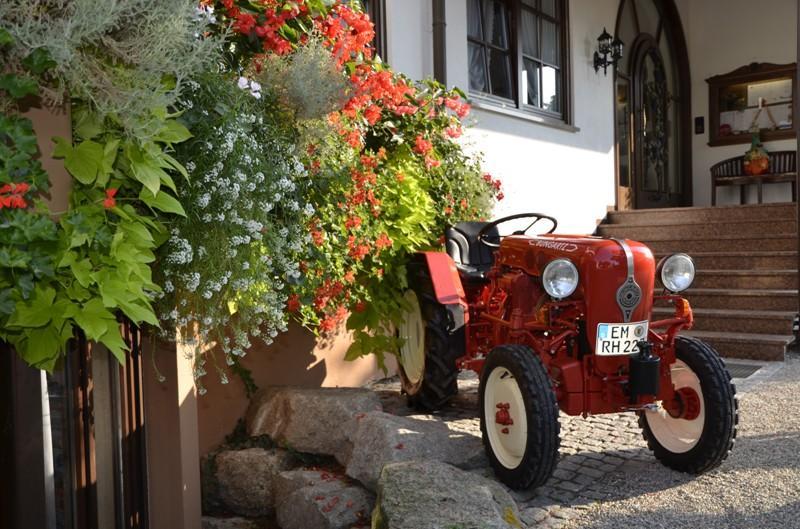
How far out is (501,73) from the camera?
6.66 meters

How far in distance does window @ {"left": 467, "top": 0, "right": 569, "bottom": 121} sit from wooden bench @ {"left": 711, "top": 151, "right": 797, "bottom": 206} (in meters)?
3.50

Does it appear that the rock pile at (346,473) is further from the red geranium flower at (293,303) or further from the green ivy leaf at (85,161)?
the green ivy leaf at (85,161)

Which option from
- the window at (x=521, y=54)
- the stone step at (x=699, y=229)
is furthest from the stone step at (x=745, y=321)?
the window at (x=521, y=54)

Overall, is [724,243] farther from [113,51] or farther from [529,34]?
[113,51]

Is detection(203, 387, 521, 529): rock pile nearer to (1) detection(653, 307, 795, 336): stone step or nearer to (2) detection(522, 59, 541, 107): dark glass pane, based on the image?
(1) detection(653, 307, 795, 336): stone step

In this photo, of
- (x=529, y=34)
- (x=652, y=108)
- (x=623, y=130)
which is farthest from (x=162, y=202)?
(x=652, y=108)

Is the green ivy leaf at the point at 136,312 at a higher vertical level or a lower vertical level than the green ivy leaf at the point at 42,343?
higher

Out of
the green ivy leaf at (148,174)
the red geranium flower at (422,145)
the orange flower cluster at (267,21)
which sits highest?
the orange flower cluster at (267,21)

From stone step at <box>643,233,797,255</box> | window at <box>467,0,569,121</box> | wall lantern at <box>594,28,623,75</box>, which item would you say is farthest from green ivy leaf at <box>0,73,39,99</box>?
wall lantern at <box>594,28,623,75</box>

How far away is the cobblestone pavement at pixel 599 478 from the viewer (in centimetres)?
260

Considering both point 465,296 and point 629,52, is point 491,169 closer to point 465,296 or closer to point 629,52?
point 465,296

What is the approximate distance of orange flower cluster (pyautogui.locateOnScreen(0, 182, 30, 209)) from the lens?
1.53m

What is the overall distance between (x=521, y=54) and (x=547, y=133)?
0.80 metres

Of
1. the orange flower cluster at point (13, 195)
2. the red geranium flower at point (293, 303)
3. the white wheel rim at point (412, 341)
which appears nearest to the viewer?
the orange flower cluster at point (13, 195)
